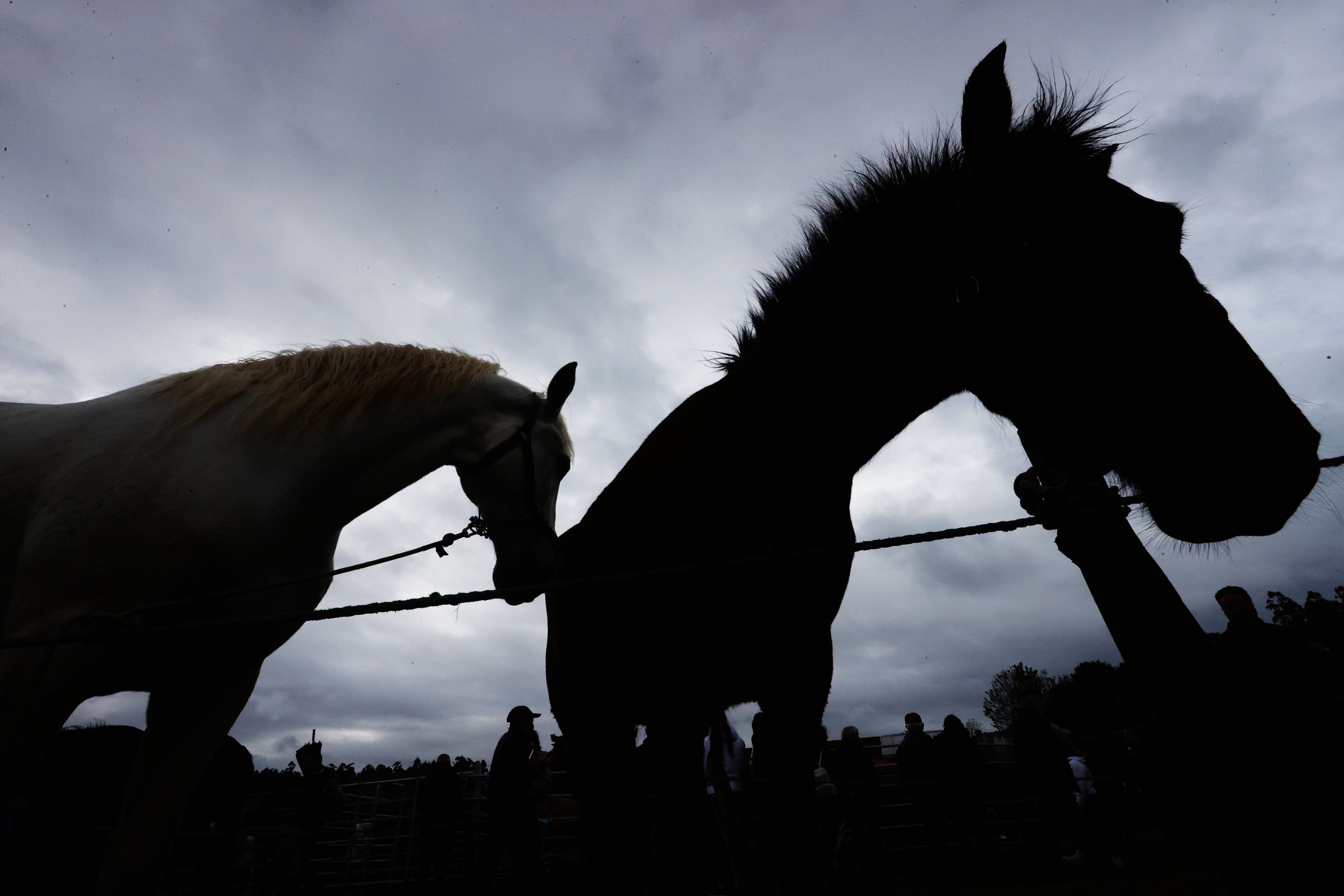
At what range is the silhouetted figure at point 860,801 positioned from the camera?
8.09 m

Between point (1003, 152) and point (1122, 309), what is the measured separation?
645 mm

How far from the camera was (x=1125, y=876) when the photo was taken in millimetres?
7535

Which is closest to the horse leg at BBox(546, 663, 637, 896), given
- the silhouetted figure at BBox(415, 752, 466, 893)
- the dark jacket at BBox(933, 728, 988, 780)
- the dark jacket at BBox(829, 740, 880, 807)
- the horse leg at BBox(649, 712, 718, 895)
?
the horse leg at BBox(649, 712, 718, 895)

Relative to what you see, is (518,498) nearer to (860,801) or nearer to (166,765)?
(166,765)

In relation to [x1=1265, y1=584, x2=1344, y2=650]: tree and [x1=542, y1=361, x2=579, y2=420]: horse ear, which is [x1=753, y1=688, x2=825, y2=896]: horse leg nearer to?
[x1=542, y1=361, x2=579, y2=420]: horse ear

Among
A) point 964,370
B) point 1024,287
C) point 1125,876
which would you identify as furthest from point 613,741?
point 1125,876

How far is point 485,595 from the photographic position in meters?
1.81

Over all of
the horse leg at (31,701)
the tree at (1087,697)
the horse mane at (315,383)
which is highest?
the tree at (1087,697)

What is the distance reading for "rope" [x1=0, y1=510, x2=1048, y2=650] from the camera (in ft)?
5.00

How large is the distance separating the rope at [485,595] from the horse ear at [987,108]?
3.52 ft

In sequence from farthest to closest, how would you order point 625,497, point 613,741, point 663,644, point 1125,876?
point 1125,876 → point 613,741 → point 625,497 → point 663,644

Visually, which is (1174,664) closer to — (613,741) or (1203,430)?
(1203,430)

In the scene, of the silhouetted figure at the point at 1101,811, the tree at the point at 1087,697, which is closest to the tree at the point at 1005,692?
the tree at the point at 1087,697

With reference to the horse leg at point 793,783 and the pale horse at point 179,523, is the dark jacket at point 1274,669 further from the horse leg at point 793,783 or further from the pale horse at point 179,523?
the pale horse at point 179,523
